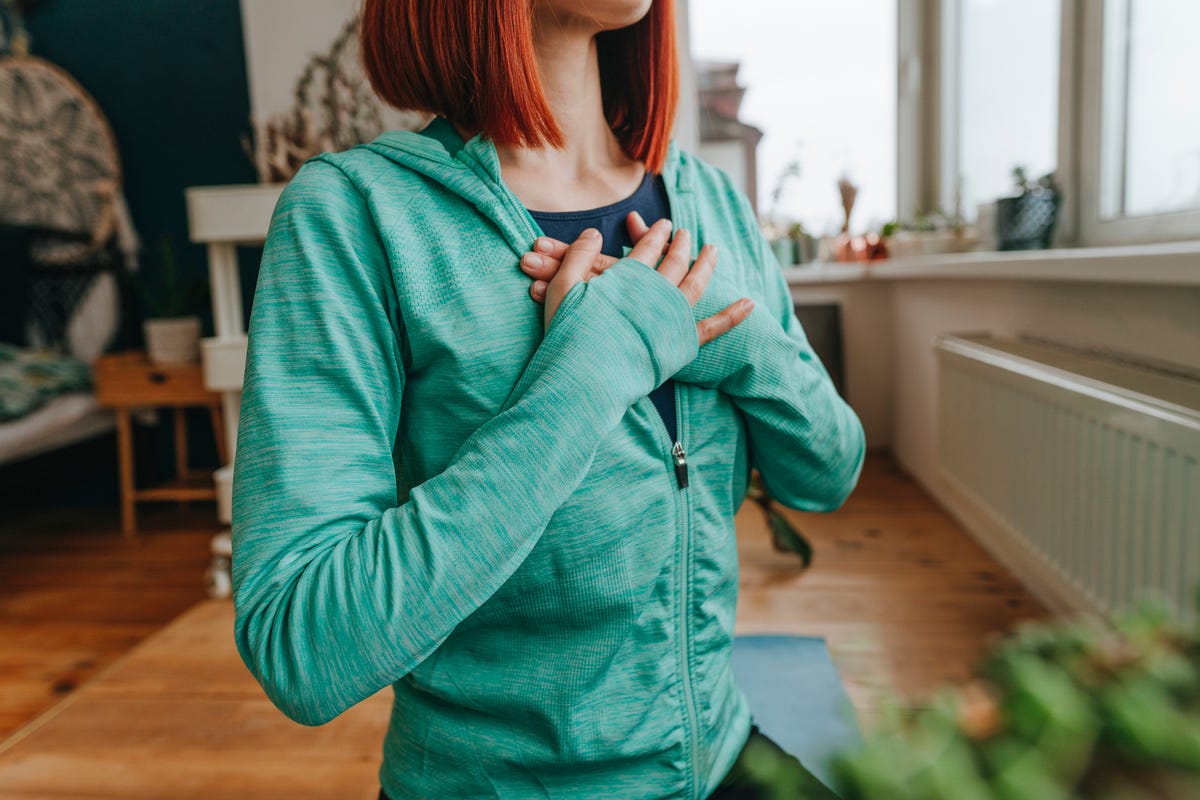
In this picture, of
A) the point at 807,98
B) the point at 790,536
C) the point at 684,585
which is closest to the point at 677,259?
the point at 684,585

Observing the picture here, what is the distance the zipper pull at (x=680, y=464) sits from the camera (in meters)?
0.71

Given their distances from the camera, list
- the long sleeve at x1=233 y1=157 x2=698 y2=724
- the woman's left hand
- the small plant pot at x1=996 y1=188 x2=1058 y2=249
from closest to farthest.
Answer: the long sleeve at x1=233 y1=157 x2=698 y2=724 < the woman's left hand < the small plant pot at x1=996 y1=188 x2=1058 y2=249

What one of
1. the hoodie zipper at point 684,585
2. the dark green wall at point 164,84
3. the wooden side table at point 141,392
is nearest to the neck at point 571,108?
the hoodie zipper at point 684,585

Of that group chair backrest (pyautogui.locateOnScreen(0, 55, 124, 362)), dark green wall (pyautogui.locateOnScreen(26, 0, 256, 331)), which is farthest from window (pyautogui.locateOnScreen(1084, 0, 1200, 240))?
chair backrest (pyautogui.locateOnScreen(0, 55, 124, 362))

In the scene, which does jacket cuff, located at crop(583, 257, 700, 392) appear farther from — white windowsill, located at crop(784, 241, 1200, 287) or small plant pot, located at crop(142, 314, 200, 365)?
small plant pot, located at crop(142, 314, 200, 365)

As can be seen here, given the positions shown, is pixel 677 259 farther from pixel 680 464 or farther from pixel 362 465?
pixel 362 465

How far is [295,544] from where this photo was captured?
0.57m

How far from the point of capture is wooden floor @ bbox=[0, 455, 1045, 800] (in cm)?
165

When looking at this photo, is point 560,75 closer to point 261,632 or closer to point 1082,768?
point 261,632

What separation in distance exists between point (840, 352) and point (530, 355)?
320 centimetres

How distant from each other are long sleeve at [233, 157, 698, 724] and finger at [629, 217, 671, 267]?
0.14ft

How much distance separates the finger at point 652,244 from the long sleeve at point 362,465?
0.04 m

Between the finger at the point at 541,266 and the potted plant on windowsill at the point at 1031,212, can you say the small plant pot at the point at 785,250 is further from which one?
the finger at the point at 541,266

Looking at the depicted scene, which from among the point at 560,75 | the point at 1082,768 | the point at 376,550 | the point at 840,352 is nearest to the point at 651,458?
the point at 376,550
